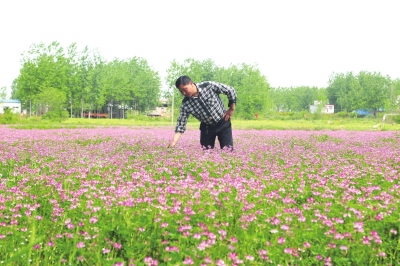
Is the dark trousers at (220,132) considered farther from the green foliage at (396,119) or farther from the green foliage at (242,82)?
the green foliage at (242,82)

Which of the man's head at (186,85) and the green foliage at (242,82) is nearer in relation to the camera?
the man's head at (186,85)

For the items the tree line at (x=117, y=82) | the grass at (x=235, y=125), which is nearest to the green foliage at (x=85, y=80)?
the tree line at (x=117, y=82)

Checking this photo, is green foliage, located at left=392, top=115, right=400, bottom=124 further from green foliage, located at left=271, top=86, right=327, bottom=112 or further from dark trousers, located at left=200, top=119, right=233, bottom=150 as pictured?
green foliage, located at left=271, top=86, right=327, bottom=112

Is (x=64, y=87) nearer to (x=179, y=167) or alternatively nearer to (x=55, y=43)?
(x=55, y=43)

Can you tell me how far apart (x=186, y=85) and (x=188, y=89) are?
7.0 inches

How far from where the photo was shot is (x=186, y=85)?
696cm

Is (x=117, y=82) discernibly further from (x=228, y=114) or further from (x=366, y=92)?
(x=228, y=114)

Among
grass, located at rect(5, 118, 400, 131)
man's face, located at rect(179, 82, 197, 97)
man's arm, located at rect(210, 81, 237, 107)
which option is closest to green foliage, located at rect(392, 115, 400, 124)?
grass, located at rect(5, 118, 400, 131)

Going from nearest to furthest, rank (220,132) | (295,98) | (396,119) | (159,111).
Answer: (220,132)
(396,119)
(159,111)
(295,98)

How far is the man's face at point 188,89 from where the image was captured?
7000 millimetres

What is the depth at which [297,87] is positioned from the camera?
142 m

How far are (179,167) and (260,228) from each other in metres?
2.85

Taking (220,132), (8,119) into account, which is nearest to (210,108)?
(220,132)

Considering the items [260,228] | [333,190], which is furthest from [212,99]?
[260,228]
